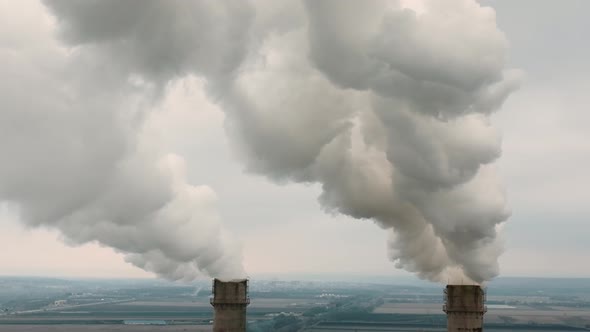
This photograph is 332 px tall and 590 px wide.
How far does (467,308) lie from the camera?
90.2ft

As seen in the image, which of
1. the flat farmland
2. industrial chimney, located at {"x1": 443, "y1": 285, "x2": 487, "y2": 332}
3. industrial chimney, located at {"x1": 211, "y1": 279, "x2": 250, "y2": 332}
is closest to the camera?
industrial chimney, located at {"x1": 443, "y1": 285, "x2": 487, "y2": 332}

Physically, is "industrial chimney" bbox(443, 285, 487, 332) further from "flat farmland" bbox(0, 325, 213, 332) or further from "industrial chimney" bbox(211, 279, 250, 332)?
"flat farmland" bbox(0, 325, 213, 332)

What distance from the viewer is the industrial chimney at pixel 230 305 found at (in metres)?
31.8

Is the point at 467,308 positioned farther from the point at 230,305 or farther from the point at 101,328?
the point at 101,328

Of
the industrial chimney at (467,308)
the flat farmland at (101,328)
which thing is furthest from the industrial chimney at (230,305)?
the flat farmland at (101,328)

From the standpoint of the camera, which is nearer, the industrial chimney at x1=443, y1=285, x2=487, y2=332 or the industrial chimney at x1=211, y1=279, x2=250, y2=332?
the industrial chimney at x1=443, y1=285, x2=487, y2=332

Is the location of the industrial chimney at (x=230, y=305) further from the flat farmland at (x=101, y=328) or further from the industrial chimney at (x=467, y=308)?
the flat farmland at (x=101, y=328)

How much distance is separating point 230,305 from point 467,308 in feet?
38.4

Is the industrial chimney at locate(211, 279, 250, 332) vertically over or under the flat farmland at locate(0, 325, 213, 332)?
over

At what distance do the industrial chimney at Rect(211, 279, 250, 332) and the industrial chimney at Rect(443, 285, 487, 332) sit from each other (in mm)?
10492

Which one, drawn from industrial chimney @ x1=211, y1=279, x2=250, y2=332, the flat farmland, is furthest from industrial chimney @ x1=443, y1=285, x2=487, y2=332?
the flat farmland

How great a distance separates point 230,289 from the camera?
32375 millimetres

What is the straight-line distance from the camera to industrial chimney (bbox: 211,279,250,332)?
3180cm

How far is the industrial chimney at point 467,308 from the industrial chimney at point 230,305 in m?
10.5
